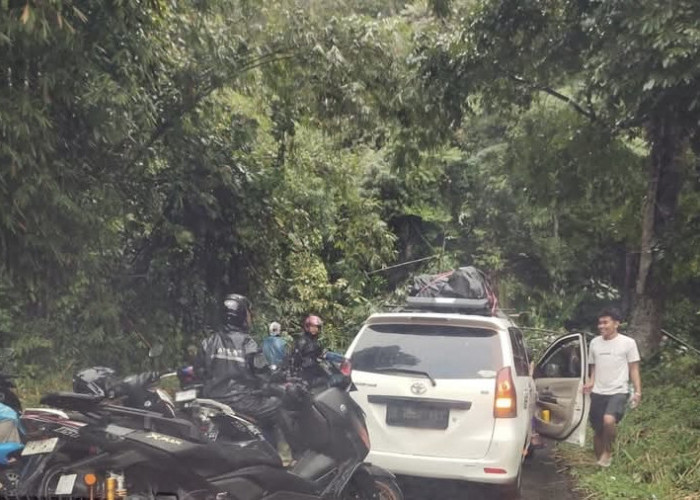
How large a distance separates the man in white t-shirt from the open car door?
16 cm

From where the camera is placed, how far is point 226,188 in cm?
1076

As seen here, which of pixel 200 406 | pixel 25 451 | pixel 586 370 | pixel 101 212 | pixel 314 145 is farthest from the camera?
pixel 314 145

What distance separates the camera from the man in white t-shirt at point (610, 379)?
7285mm

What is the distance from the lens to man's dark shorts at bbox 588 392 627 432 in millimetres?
7285

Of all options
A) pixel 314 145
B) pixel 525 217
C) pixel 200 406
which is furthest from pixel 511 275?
pixel 200 406

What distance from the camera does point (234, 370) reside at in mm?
5793

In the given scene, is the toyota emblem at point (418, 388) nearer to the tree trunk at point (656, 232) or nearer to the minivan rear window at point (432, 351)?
the minivan rear window at point (432, 351)

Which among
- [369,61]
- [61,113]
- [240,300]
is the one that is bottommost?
[240,300]

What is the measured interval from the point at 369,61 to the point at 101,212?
3888 mm

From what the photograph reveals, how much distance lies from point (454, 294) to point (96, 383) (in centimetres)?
383

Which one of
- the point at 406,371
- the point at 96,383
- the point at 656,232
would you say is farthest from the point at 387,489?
the point at 656,232

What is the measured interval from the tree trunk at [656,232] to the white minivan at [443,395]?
4.89m

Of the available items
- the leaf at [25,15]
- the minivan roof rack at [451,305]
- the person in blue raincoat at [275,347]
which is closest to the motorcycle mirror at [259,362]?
the minivan roof rack at [451,305]

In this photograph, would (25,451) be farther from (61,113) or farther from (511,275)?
(511,275)
